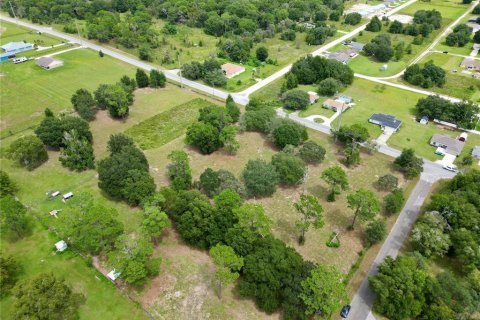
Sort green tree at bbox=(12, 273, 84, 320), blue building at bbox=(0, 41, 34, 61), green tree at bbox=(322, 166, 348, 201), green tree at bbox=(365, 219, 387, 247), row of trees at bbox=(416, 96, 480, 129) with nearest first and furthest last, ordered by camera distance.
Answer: green tree at bbox=(12, 273, 84, 320), green tree at bbox=(365, 219, 387, 247), green tree at bbox=(322, 166, 348, 201), row of trees at bbox=(416, 96, 480, 129), blue building at bbox=(0, 41, 34, 61)

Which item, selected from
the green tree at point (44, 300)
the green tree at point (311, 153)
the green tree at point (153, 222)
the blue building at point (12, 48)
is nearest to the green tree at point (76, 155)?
the green tree at point (153, 222)

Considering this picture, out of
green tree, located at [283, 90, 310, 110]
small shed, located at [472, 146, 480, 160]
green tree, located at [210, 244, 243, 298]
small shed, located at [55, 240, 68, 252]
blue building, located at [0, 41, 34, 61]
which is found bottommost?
small shed, located at [472, 146, 480, 160]

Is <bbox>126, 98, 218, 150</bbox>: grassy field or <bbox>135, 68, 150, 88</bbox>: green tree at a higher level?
<bbox>135, 68, 150, 88</bbox>: green tree

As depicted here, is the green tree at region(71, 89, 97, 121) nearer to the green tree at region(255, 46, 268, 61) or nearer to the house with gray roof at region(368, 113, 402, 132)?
the green tree at region(255, 46, 268, 61)

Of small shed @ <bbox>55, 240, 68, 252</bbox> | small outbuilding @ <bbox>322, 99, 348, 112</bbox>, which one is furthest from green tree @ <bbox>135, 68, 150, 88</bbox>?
small shed @ <bbox>55, 240, 68, 252</bbox>

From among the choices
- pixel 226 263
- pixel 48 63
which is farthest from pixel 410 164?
pixel 48 63

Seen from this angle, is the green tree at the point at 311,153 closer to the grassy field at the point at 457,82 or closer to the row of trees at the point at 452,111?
the row of trees at the point at 452,111
